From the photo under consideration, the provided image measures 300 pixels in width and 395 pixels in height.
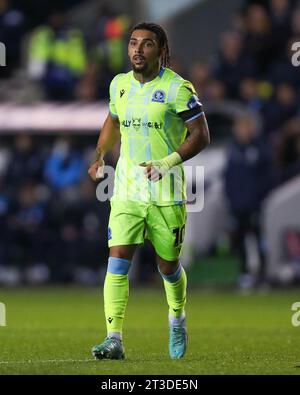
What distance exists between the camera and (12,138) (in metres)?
21.2

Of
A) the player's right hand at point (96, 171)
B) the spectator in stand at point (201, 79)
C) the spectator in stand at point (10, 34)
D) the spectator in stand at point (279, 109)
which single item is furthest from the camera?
the spectator in stand at point (10, 34)

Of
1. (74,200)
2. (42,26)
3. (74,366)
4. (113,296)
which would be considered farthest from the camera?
(42,26)

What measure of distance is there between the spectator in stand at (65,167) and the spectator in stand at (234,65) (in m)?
2.72

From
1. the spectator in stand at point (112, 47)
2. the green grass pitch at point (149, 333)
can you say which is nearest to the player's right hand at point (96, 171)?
the green grass pitch at point (149, 333)

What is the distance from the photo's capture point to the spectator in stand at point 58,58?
21828 mm

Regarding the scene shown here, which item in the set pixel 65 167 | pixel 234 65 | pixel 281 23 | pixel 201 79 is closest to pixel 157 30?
pixel 65 167

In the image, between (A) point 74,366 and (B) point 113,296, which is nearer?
(A) point 74,366

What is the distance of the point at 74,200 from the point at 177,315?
34.1ft

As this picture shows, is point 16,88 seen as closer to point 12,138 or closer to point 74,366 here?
point 12,138

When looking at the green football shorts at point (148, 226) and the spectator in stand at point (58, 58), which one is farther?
the spectator in stand at point (58, 58)

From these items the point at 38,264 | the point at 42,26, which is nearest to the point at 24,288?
the point at 38,264

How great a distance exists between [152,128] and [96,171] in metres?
0.52

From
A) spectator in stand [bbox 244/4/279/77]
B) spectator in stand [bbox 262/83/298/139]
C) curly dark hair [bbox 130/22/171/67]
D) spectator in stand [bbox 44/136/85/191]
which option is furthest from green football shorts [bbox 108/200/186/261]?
spectator in stand [bbox 244/4/279/77]

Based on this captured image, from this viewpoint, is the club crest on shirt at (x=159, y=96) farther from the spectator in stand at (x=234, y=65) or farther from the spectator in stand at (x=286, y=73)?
the spectator in stand at (x=234, y=65)
